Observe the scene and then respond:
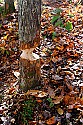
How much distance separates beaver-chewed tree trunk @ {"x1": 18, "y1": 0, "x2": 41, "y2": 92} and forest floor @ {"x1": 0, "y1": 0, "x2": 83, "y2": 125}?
0.19m

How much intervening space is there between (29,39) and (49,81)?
0.93m

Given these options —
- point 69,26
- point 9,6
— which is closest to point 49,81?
point 69,26

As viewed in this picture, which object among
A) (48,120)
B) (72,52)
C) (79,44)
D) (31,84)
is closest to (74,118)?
(48,120)

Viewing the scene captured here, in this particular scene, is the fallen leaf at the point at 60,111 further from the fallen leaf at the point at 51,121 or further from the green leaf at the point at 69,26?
the green leaf at the point at 69,26

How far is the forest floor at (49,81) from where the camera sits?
130 inches

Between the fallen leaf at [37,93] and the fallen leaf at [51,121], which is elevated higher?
the fallen leaf at [37,93]

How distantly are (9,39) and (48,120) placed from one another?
2.77 m

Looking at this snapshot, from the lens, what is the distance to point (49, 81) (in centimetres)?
387

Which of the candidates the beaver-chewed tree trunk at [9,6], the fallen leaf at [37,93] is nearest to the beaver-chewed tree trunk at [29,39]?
the fallen leaf at [37,93]

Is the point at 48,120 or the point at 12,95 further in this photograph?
the point at 12,95

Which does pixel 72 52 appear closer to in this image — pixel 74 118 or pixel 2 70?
pixel 2 70

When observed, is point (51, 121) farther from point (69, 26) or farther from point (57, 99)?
point (69, 26)

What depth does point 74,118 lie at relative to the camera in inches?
129

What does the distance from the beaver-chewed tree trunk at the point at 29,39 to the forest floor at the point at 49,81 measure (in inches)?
7.4
